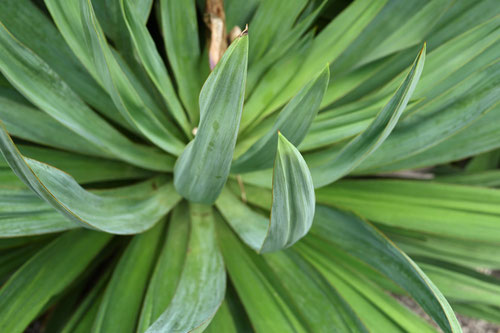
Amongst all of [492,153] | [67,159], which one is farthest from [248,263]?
[492,153]

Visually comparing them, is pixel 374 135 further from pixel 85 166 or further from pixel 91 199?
pixel 85 166

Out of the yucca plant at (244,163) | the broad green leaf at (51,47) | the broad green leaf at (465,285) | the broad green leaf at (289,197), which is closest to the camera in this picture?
the broad green leaf at (289,197)

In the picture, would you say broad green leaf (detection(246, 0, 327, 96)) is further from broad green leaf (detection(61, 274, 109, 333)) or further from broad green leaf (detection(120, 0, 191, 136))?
broad green leaf (detection(61, 274, 109, 333))

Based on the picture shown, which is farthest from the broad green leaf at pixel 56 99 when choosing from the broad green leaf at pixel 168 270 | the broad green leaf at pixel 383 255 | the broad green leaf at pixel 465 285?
the broad green leaf at pixel 465 285

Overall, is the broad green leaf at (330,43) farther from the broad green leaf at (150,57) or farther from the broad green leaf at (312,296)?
the broad green leaf at (312,296)

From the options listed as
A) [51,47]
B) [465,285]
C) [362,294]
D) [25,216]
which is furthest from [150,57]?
[465,285]

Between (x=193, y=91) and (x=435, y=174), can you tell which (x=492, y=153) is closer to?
(x=435, y=174)
